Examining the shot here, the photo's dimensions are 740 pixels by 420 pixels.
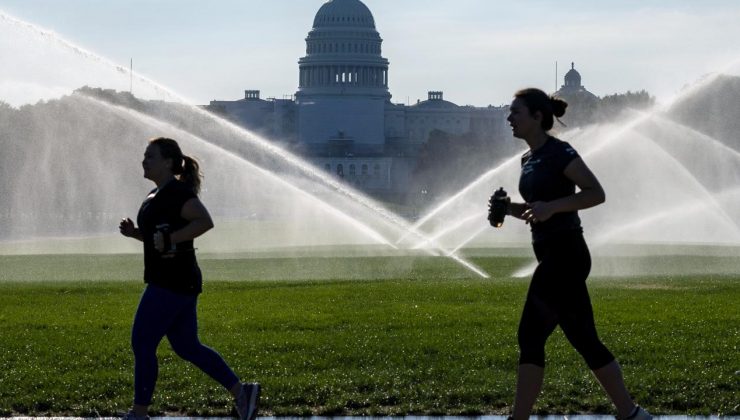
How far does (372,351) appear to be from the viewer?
44.7ft

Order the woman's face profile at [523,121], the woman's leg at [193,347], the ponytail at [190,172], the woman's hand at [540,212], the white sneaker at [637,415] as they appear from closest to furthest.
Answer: the woman's hand at [540,212] < the white sneaker at [637,415] < the woman's face profile at [523,121] < the woman's leg at [193,347] < the ponytail at [190,172]

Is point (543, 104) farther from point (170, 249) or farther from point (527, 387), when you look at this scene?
point (170, 249)

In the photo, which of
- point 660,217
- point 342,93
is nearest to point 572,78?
point 342,93

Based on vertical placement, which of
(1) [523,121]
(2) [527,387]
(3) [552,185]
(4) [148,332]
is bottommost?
(2) [527,387]

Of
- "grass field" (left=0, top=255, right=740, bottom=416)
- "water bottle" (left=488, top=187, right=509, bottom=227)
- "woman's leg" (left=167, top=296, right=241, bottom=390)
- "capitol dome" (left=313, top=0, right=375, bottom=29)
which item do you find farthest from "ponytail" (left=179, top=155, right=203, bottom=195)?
"capitol dome" (left=313, top=0, right=375, bottom=29)

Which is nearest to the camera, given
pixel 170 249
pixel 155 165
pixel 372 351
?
pixel 170 249

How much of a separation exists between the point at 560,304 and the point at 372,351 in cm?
438

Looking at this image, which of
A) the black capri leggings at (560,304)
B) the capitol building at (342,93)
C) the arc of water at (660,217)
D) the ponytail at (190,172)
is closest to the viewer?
the black capri leggings at (560,304)

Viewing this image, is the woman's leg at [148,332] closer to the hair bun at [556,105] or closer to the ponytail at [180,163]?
the ponytail at [180,163]

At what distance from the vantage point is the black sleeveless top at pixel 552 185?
9.48m

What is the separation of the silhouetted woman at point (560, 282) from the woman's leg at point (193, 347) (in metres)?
2.03

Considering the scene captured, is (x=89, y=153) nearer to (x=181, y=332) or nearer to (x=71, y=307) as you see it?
(x=71, y=307)

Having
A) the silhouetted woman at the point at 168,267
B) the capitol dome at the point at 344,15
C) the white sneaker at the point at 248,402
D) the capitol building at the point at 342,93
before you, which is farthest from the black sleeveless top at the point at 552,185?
the capitol dome at the point at 344,15

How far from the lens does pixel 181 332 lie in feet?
33.4
